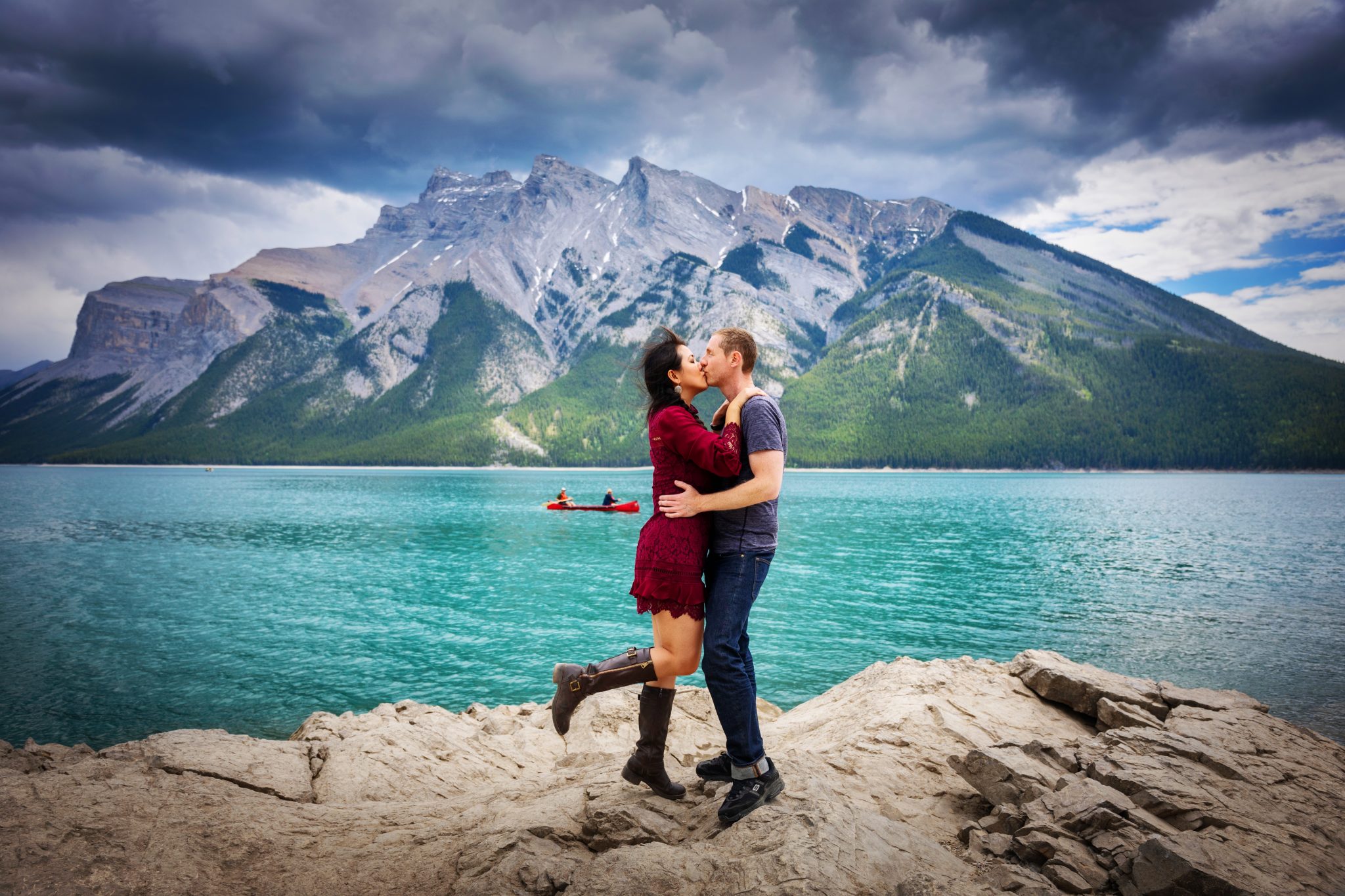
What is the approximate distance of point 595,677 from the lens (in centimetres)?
506

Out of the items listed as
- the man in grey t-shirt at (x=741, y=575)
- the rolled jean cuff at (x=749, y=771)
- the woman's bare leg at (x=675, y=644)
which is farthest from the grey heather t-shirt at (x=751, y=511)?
the rolled jean cuff at (x=749, y=771)

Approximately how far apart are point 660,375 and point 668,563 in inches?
53.7

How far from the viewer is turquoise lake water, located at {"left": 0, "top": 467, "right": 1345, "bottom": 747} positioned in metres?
14.3

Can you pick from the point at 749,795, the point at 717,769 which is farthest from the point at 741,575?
the point at 717,769

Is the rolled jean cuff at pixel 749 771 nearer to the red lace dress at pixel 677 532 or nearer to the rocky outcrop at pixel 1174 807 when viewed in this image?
the red lace dress at pixel 677 532

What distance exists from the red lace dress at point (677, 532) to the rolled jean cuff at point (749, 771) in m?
1.02

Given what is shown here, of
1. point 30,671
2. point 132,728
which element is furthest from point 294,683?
point 30,671

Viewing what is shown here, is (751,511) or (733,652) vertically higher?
(751,511)

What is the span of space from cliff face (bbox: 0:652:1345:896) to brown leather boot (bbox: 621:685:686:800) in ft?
0.42

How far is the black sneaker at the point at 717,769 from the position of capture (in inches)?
194

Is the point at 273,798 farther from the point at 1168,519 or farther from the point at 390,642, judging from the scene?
the point at 1168,519

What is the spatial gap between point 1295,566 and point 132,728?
1680 inches

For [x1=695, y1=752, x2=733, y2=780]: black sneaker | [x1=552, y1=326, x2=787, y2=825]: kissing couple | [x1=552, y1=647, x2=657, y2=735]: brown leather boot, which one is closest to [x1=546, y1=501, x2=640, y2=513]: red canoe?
[x1=552, y1=647, x2=657, y2=735]: brown leather boot

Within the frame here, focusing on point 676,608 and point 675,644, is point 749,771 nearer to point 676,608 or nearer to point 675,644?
point 675,644
